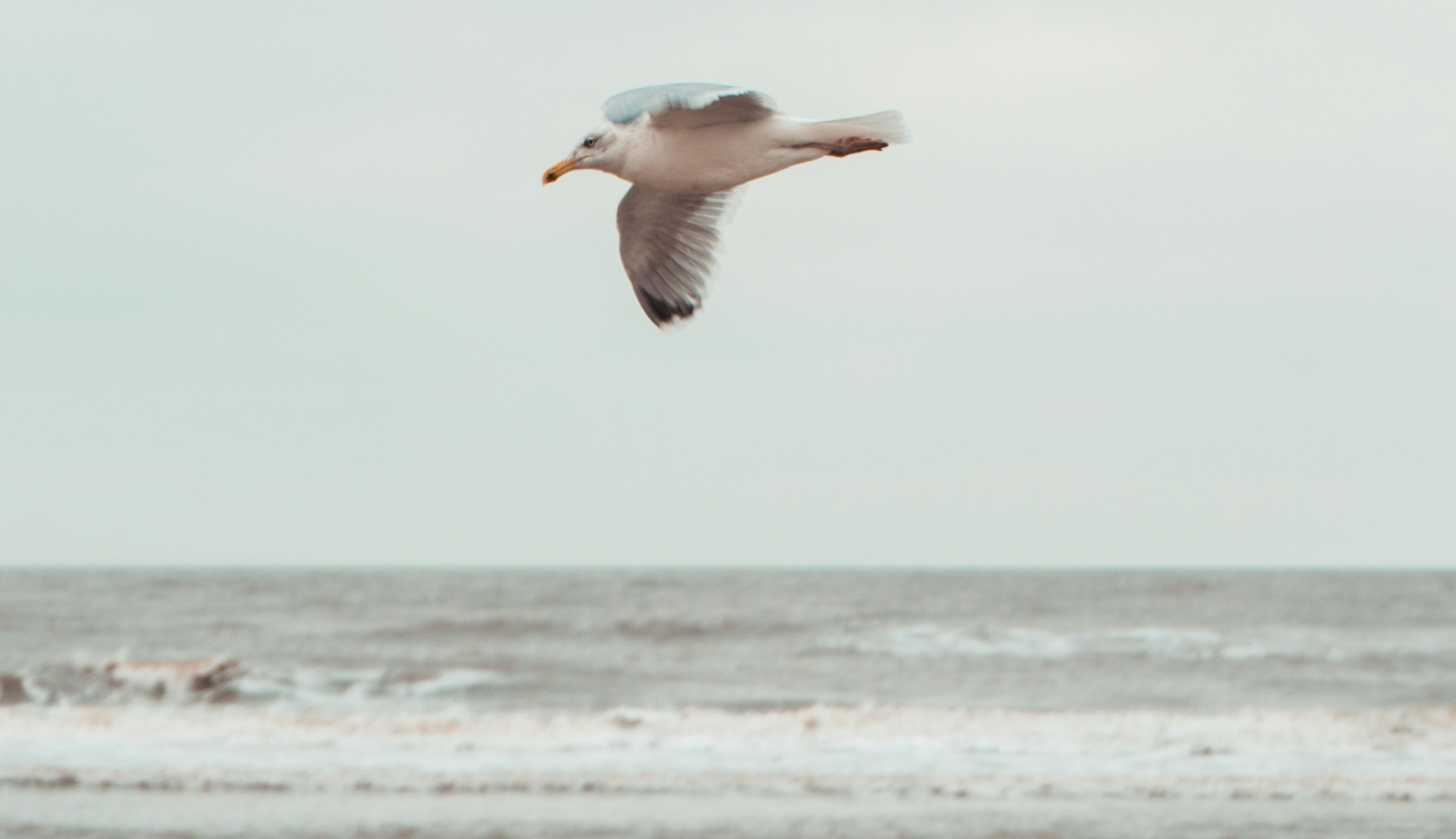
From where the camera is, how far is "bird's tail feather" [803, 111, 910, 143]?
349cm

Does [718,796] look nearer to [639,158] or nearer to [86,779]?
[86,779]

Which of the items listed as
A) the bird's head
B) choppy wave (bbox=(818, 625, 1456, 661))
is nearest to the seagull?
the bird's head

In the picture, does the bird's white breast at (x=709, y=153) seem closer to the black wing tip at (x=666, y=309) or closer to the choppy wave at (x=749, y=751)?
the black wing tip at (x=666, y=309)

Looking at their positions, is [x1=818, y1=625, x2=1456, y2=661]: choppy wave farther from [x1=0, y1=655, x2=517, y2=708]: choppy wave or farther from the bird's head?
the bird's head

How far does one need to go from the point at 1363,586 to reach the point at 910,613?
14250 millimetres

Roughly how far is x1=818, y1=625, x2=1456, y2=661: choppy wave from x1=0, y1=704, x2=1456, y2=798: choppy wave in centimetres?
558

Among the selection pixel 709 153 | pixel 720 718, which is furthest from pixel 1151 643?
pixel 709 153

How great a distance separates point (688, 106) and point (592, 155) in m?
0.59

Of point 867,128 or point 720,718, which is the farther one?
point 720,718

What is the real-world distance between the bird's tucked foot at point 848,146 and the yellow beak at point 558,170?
0.54 meters

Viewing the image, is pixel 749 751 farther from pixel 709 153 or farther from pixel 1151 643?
pixel 1151 643

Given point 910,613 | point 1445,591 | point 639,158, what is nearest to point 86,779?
point 639,158

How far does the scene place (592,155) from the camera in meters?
3.41

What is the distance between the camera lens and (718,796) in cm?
820
